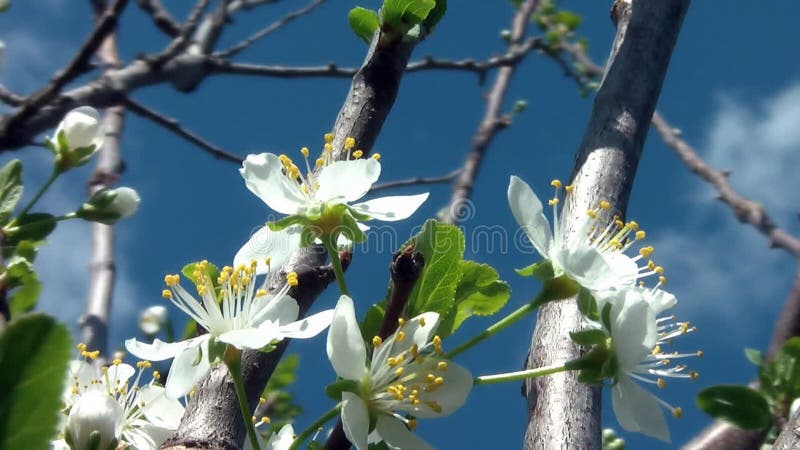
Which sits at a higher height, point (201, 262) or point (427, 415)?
point (201, 262)

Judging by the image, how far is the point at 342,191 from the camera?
975 mm

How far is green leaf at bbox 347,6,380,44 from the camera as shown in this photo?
113cm

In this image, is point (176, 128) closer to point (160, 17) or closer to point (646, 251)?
point (160, 17)

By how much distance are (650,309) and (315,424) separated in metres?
0.36

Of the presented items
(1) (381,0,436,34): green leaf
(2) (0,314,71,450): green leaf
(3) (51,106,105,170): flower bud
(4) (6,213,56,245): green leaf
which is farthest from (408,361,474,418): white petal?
(3) (51,106,105,170): flower bud

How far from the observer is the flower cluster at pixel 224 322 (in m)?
0.90

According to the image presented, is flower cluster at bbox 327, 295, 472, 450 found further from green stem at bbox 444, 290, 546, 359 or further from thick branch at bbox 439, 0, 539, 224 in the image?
thick branch at bbox 439, 0, 539, 224

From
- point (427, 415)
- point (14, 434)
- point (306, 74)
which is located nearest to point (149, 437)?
point (427, 415)

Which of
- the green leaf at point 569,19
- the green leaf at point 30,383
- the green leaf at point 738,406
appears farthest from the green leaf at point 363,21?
the green leaf at point 569,19

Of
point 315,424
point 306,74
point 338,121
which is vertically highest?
point 306,74

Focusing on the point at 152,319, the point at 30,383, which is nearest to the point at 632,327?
the point at 30,383

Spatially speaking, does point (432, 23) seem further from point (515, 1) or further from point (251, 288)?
point (515, 1)

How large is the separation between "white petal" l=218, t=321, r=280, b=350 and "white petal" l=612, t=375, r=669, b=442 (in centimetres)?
37

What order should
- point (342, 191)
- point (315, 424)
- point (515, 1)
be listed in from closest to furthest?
point (315, 424)
point (342, 191)
point (515, 1)
